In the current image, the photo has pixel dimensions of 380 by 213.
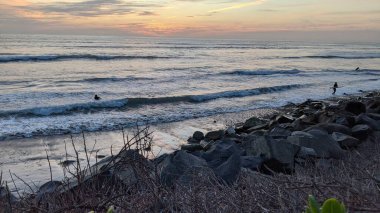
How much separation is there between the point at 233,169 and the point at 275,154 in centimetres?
206

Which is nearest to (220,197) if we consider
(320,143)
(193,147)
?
(320,143)

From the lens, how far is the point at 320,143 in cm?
864

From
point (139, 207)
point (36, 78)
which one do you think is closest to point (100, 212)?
point (139, 207)

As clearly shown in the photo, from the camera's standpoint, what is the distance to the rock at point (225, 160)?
5695mm

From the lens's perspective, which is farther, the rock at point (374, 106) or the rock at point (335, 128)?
the rock at point (374, 106)

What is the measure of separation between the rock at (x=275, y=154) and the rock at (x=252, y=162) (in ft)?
0.29

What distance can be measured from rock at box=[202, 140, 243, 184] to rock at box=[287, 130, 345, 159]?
1.28 meters

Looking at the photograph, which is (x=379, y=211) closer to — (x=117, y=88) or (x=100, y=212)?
(x=100, y=212)

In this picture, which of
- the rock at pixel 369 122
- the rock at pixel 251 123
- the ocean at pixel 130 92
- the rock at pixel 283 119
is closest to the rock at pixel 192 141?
the ocean at pixel 130 92

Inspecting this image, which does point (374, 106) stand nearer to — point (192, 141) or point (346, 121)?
point (346, 121)

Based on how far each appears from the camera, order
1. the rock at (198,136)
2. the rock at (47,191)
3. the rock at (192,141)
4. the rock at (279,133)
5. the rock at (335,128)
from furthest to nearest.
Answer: the rock at (198,136), the rock at (192,141), the rock at (335,128), the rock at (279,133), the rock at (47,191)

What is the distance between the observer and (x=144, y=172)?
12.2ft

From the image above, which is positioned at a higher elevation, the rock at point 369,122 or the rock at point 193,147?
the rock at point 369,122

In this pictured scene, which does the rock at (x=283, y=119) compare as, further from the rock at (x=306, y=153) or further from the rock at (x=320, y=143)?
the rock at (x=306, y=153)
